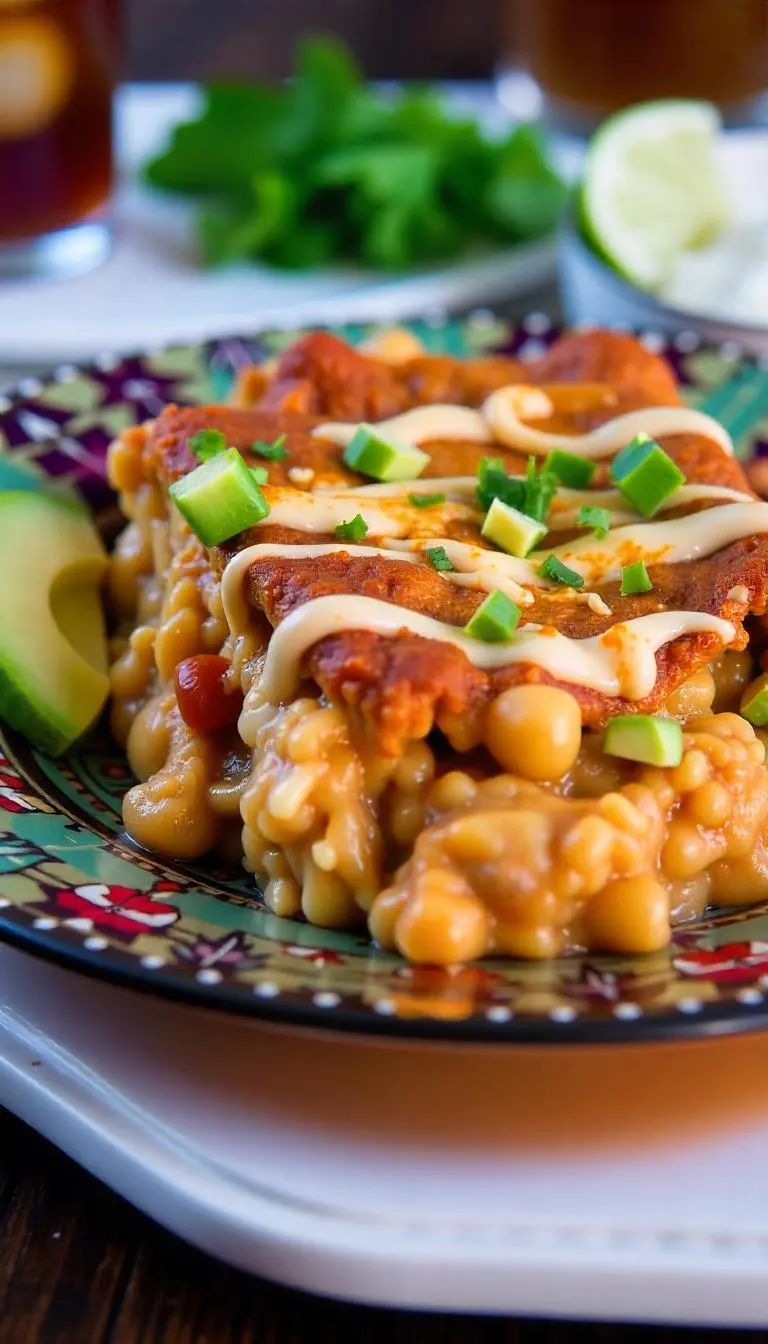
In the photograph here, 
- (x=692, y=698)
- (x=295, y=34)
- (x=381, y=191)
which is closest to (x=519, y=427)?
(x=692, y=698)

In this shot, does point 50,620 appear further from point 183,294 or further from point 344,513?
point 183,294

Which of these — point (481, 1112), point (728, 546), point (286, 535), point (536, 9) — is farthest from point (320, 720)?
point (536, 9)

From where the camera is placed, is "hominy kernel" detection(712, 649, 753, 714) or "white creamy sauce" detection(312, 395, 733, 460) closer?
→ "hominy kernel" detection(712, 649, 753, 714)

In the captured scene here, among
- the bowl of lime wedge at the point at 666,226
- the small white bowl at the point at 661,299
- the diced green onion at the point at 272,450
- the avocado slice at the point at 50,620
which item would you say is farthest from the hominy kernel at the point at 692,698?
the bowl of lime wedge at the point at 666,226

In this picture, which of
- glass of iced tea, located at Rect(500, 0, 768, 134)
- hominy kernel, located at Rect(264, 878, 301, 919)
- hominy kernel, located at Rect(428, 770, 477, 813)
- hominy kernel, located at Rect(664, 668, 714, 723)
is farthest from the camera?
glass of iced tea, located at Rect(500, 0, 768, 134)

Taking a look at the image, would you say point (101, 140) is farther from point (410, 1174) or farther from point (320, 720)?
point (410, 1174)

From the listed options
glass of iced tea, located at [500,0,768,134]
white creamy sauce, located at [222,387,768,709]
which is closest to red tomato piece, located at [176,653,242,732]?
white creamy sauce, located at [222,387,768,709]

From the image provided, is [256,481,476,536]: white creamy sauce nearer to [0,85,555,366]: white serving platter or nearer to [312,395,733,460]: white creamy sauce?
[312,395,733,460]: white creamy sauce
